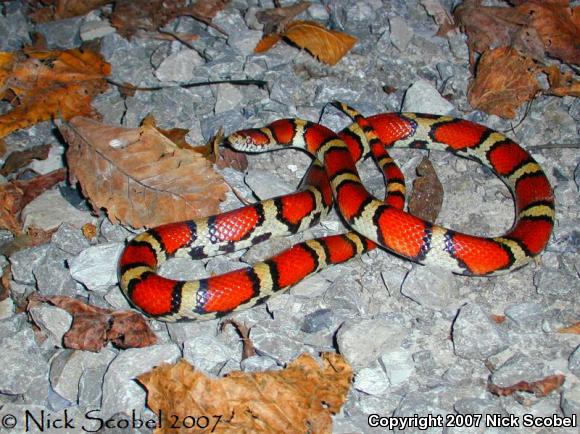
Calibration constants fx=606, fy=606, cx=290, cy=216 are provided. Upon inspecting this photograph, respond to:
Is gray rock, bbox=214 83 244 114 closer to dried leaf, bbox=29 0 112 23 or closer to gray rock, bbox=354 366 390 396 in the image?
dried leaf, bbox=29 0 112 23

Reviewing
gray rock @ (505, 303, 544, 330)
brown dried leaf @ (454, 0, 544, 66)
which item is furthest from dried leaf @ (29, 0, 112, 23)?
gray rock @ (505, 303, 544, 330)

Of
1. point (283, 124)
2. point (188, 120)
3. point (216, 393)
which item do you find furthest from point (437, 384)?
point (188, 120)

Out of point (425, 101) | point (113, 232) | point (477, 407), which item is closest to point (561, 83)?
point (425, 101)

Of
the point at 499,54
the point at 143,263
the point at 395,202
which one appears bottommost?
the point at 143,263

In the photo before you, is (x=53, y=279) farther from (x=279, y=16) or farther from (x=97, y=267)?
(x=279, y=16)

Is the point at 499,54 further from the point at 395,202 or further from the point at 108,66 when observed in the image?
the point at 108,66
